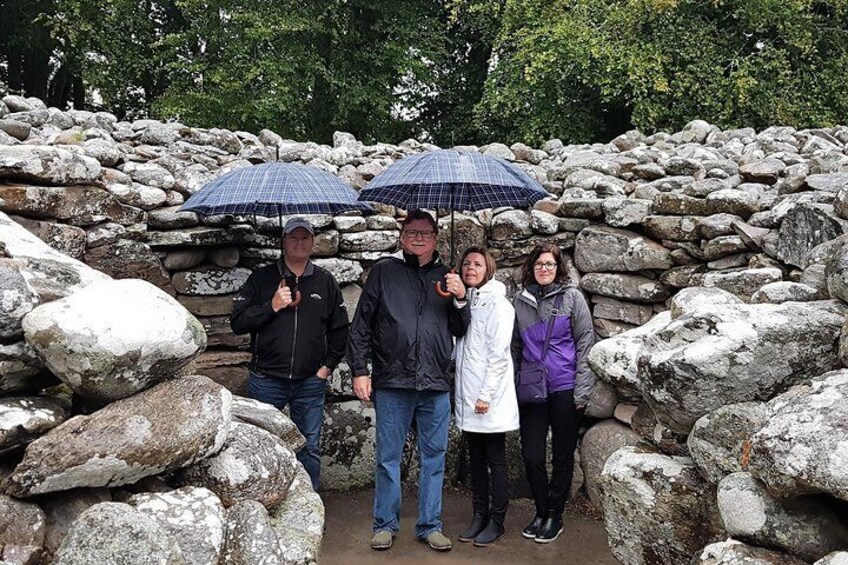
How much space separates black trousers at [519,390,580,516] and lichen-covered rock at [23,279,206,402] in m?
2.50

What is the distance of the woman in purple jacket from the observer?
479cm

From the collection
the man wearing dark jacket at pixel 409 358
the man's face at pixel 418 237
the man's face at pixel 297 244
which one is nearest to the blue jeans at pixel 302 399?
the man wearing dark jacket at pixel 409 358

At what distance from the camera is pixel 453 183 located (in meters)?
4.23

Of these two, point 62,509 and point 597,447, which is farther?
point 597,447

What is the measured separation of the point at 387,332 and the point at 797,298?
7.16 feet

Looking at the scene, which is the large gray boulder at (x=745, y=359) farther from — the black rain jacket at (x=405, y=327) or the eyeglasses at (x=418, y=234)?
the eyeglasses at (x=418, y=234)

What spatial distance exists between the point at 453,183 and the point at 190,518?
2.29 meters

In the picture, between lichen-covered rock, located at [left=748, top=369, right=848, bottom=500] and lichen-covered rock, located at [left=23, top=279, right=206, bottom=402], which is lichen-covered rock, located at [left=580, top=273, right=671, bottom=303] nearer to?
lichen-covered rock, located at [left=748, top=369, right=848, bottom=500]

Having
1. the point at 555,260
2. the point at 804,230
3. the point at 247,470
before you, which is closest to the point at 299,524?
the point at 247,470

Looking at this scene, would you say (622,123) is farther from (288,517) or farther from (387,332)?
(288,517)

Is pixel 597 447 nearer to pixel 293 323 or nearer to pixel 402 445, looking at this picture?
pixel 402 445

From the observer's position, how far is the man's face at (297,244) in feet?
15.0

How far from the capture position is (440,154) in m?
4.43

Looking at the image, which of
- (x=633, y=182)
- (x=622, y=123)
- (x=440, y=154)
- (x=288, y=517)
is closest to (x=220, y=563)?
(x=288, y=517)
